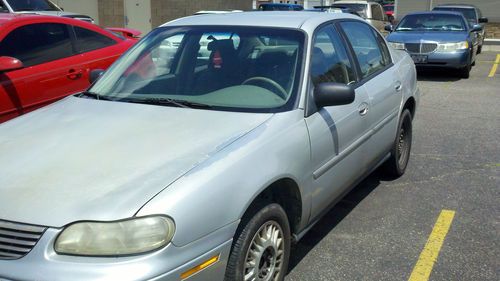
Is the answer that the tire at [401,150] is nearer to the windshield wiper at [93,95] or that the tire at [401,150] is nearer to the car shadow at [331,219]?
the car shadow at [331,219]

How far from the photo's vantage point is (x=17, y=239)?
2.26 meters

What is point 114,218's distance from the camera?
7.37ft

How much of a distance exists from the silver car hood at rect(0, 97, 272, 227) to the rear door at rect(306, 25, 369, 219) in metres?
0.45

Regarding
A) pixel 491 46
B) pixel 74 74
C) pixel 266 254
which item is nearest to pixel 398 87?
pixel 266 254

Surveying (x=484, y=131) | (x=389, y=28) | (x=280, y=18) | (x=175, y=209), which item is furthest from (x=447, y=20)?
(x=175, y=209)

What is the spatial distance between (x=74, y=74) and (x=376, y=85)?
3.08 metres

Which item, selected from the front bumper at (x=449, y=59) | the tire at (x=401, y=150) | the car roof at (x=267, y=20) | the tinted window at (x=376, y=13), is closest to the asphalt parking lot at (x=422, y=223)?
the tire at (x=401, y=150)

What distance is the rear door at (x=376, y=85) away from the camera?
14.1 feet

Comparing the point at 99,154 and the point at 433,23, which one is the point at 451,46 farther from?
the point at 99,154

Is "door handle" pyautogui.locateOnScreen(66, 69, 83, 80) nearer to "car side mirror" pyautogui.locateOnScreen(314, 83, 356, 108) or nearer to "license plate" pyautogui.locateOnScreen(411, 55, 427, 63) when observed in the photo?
"car side mirror" pyautogui.locateOnScreen(314, 83, 356, 108)

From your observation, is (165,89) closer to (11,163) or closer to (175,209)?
(11,163)

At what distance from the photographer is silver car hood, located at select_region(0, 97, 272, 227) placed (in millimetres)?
2318

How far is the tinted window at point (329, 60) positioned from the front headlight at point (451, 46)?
8474mm

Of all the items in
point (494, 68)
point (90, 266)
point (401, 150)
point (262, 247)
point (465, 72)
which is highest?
point (90, 266)
